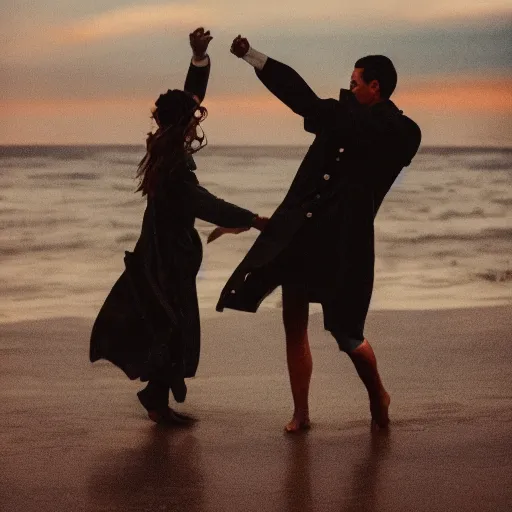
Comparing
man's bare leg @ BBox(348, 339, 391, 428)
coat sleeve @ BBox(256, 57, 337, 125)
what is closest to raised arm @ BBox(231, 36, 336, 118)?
coat sleeve @ BBox(256, 57, 337, 125)

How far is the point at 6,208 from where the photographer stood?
8.44m

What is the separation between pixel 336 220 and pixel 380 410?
22.4 inches

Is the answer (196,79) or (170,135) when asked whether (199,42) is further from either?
(170,135)

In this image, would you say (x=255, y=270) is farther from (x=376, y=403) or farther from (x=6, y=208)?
(x=6, y=208)

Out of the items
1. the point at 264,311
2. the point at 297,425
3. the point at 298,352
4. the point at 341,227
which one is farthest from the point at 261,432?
the point at 264,311

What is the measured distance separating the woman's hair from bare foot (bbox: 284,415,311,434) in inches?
31.0

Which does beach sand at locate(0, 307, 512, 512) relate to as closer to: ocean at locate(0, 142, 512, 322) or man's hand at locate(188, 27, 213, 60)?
ocean at locate(0, 142, 512, 322)

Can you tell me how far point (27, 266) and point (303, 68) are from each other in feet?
5.96

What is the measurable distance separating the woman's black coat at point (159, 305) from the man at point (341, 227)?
0.42 feet

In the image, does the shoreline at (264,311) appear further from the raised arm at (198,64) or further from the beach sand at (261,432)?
the raised arm at (198,64)

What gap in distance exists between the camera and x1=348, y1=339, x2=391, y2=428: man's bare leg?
385 cm

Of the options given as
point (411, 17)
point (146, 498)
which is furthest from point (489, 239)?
point (146, 498)

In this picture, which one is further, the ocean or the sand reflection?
the ocean

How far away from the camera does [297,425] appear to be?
12.7 ft
